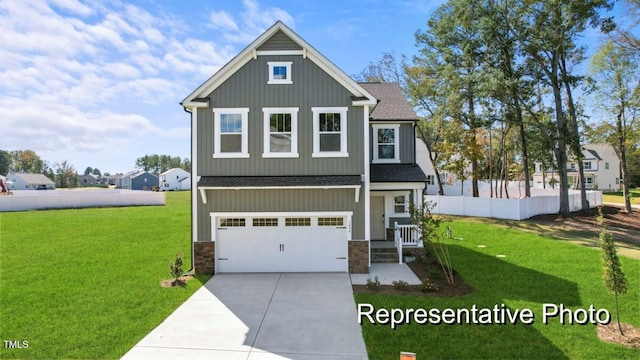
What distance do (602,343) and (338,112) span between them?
930 cm

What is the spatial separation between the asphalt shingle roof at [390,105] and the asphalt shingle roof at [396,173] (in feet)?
6.87

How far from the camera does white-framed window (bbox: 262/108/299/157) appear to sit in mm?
12547

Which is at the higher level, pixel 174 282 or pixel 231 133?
pixel 231 133

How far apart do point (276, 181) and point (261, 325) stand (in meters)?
5.30

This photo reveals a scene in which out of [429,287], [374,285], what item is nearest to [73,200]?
[374,285]

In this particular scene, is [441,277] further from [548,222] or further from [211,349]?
[548,222]

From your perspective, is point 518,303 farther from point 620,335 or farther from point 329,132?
point 329,132

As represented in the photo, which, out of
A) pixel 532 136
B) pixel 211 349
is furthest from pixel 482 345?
pixel 532 136

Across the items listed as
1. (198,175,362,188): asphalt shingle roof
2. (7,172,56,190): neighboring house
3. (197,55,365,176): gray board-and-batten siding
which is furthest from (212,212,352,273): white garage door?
(7,172,56,190): neighboring house

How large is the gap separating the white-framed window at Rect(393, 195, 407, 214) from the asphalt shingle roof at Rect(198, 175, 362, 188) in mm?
3391

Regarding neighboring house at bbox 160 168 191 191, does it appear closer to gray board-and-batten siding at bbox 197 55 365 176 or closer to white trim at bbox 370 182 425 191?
gray board-and-batten siding at bbox 197 55 365 176

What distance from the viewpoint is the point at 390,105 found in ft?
55.2

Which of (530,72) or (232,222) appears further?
(530,72)

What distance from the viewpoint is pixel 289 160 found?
41.2 feet
